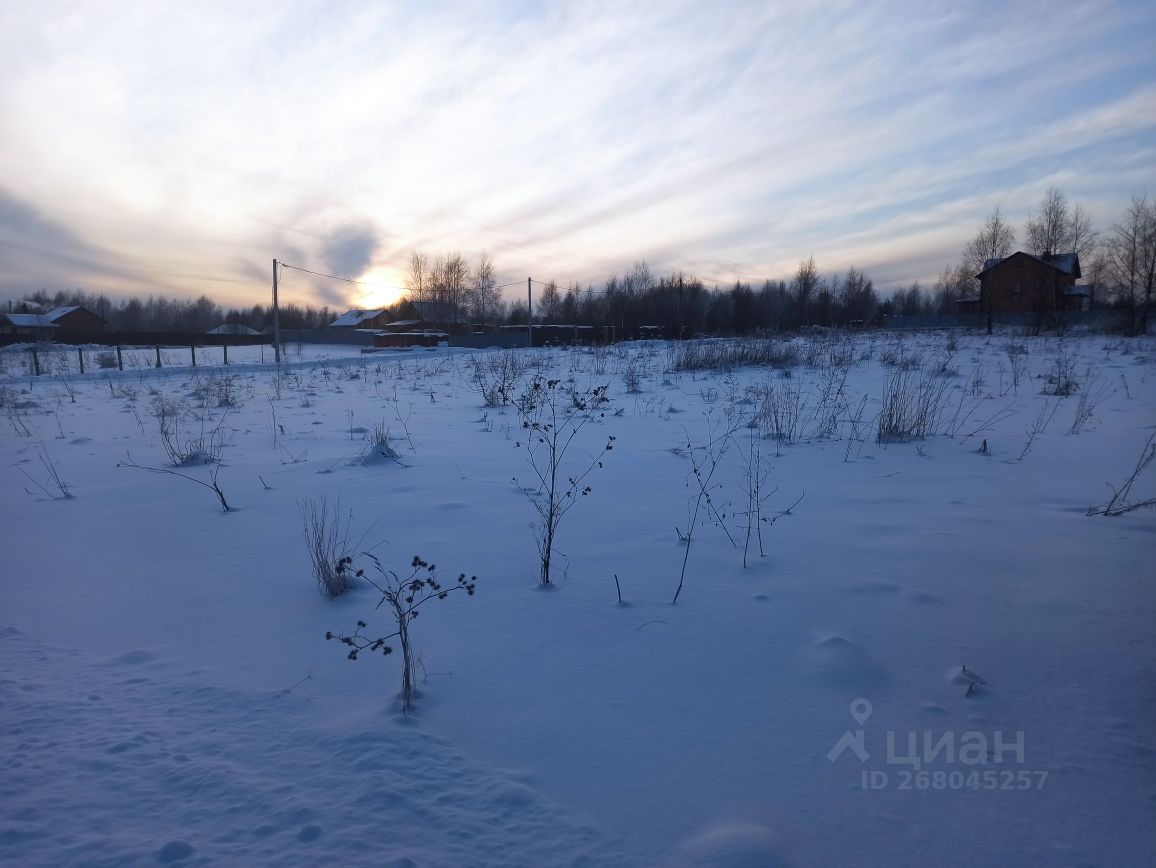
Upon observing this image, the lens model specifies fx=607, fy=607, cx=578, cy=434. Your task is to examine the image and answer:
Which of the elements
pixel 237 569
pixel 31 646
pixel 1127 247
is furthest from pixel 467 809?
pixel 1127 247

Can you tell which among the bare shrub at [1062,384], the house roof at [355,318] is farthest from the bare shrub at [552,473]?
the house roof at [355,318]

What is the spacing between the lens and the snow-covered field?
1.39m

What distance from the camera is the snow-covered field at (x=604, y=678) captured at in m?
1.39

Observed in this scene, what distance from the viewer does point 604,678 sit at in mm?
2008

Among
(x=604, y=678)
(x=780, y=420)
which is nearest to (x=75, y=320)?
(x=780, y=420)

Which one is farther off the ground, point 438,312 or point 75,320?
point 438,312

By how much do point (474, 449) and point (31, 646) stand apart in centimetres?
379

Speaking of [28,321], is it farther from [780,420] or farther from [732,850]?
[732,850]

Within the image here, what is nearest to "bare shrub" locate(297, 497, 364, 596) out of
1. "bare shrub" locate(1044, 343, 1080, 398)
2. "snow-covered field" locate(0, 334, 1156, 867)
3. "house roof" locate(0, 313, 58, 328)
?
"snow-covered field" locate(0, 334, 1156, 867)

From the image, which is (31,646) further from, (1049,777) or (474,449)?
(474,449)

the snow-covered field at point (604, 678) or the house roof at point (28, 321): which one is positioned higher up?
the house roof at point (28, 321)

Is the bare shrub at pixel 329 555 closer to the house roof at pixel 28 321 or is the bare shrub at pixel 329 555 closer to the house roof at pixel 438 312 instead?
the house roof at pixel 438 312

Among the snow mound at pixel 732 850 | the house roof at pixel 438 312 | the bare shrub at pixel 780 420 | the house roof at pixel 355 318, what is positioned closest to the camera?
the snow mound at pixel 732 850

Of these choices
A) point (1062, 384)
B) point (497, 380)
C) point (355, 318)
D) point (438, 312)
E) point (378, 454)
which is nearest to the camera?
Result: point (378, 454)
